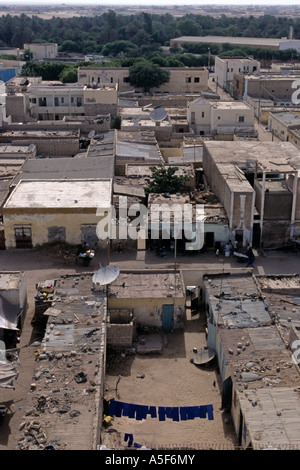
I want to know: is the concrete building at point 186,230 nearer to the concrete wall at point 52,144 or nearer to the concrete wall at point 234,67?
the concrete wall at point 52,144

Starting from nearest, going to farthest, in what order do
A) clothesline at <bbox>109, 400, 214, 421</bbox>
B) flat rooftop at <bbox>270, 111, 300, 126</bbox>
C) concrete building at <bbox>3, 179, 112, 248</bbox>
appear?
clothesline at <bbox>109, 400, 214, 421</bbox>, concrete building at <bbox>3, 179, 112, 248</bbox>, flat rooftop at <bbox>270, 111, 300, 126</bbox>

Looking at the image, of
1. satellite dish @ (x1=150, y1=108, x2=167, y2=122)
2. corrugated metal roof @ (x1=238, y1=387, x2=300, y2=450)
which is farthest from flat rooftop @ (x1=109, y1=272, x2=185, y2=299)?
satellite dish @ (x1=150, y1=108, x2=167, y2=122)

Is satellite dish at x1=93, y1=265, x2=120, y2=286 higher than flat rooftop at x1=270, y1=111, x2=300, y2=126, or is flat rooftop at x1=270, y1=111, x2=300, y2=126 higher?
flat rooftop at x1=270, y1=111, x2=300, y2=126

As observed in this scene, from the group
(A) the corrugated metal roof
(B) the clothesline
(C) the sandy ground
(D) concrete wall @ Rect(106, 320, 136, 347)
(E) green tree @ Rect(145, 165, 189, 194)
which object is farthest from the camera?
(E) green tree @ Rect(145, 165, 189, 194)

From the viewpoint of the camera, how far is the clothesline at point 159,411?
44.7 ft

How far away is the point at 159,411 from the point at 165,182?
46.0 ft

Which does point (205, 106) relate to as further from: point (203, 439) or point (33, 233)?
point (203, 439)

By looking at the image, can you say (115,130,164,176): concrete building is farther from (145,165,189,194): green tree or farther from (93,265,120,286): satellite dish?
(93,265,120,286): satellite dish

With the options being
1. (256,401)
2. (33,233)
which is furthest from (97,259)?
(256,401)

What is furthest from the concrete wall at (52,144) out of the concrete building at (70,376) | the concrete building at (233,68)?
the concrete building at (233,68)

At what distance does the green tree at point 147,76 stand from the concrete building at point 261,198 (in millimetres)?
26913

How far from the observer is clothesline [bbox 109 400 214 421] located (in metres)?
13.6

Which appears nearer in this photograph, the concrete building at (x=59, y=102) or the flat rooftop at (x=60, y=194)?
the flat rooftop at (x=60, y=194)

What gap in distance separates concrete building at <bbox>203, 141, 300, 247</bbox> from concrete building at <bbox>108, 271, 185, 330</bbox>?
18.7ft
